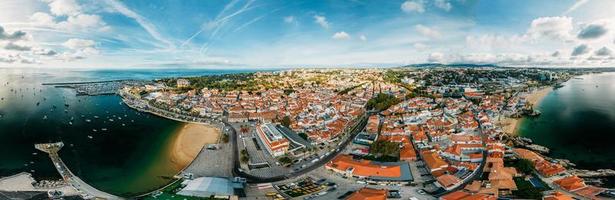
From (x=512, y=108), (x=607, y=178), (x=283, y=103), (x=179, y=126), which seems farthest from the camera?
(x=283, y=103)

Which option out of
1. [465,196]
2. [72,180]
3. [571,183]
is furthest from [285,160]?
[571,183]

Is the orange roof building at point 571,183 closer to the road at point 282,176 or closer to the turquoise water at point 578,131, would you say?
the turquoise water at point 578,131

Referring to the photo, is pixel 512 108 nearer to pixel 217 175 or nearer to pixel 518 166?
pixel 518 166

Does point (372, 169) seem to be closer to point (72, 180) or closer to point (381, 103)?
point (72, 180)

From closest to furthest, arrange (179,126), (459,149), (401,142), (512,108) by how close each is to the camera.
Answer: (459,149) → (401,142) → (179,126) → (512,108)

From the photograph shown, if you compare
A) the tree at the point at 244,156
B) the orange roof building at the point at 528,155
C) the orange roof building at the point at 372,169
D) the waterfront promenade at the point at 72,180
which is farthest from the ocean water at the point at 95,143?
the orange roof building at the point at 528,155

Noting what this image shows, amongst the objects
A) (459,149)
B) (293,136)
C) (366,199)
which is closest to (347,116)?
(293,136)
